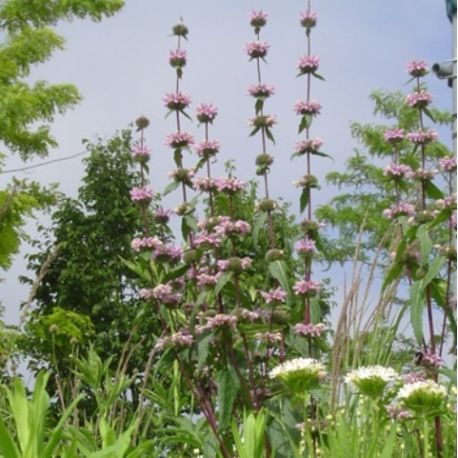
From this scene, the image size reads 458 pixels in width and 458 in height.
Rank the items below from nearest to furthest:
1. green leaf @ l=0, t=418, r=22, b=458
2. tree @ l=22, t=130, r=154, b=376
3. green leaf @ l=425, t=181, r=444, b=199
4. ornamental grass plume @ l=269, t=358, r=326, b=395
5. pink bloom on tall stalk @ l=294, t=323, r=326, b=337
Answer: green leaf @ l=0, t=418, r=22, b=458
ornamental grass plume @ l=269, t=358, r=326, b=395
pink bloom on tall stalk @ l=294, t=323, r=326, b=337
green leaf @ l=425, t=181, r=444, b=199
tree @ l=22, t=130, r=154, b=376

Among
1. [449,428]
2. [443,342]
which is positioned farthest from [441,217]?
[449,428]

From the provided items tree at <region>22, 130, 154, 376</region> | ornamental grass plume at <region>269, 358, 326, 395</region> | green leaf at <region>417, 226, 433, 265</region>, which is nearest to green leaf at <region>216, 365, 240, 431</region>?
green leaf at <region>417, 226, 433, 265</region>

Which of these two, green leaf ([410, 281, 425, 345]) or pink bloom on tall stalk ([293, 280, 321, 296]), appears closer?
green leaf ([410, 281, 425, 345])

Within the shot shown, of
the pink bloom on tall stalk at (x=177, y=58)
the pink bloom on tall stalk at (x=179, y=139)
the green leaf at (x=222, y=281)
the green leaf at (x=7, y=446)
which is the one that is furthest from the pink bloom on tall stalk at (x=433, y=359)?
the green leaf at (x=7, y=446)

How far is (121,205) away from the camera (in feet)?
60.8

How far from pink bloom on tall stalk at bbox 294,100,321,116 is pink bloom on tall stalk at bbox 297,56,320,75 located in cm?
18

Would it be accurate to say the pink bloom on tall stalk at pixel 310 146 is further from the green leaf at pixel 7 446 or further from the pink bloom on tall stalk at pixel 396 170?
the green leaf at pixel 7 446

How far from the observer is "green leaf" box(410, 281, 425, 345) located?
3.37 m

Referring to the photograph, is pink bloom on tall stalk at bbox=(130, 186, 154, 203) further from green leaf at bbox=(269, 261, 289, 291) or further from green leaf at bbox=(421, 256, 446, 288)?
green leaf at bbox=(421, 256, 446, 288)

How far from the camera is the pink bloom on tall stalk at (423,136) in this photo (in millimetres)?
4121

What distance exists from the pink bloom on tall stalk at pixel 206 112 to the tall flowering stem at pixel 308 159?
36 centimetres

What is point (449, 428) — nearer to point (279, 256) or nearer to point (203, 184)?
point (279, 256)

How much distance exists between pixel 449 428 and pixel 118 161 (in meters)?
15.9

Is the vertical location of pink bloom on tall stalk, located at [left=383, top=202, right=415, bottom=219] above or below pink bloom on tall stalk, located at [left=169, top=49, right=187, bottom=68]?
below
